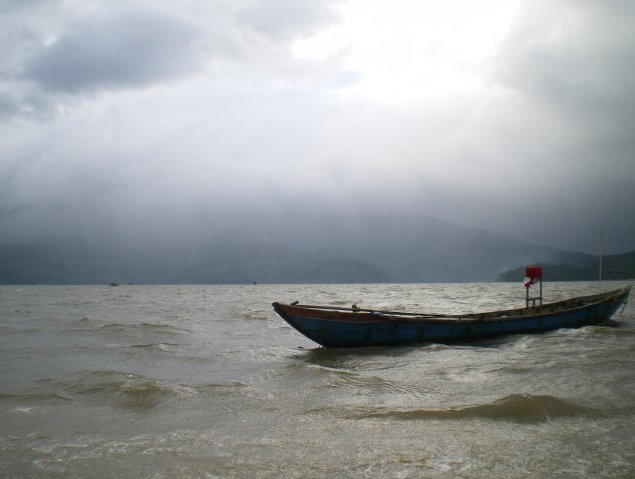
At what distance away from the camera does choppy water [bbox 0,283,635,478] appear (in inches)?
250

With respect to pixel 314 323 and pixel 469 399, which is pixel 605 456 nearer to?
pixel 469 399

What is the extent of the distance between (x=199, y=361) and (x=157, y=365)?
4.85 feet

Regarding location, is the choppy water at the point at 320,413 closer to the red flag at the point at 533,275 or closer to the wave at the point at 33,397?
the wave at the point at 33,397

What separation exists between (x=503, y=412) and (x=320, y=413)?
358 centimetres

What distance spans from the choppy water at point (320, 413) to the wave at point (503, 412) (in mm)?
39

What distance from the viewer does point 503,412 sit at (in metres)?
8.81

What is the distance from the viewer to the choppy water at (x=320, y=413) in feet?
20.8

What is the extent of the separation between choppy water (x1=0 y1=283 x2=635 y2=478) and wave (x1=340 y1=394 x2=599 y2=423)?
0.04 m

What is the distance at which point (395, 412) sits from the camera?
8984 millimetres

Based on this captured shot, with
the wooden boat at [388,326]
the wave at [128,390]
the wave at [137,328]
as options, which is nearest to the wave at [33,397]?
the wave at [128,390]

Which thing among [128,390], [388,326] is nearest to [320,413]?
[128,390]

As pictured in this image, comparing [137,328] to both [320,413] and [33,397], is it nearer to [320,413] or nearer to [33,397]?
[33,397]

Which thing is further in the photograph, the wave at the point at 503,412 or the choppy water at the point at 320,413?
the wave at the point at 503,412

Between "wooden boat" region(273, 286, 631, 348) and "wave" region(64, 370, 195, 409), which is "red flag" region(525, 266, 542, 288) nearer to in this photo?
"wooden boat" region(273, 286, 631, 348)
